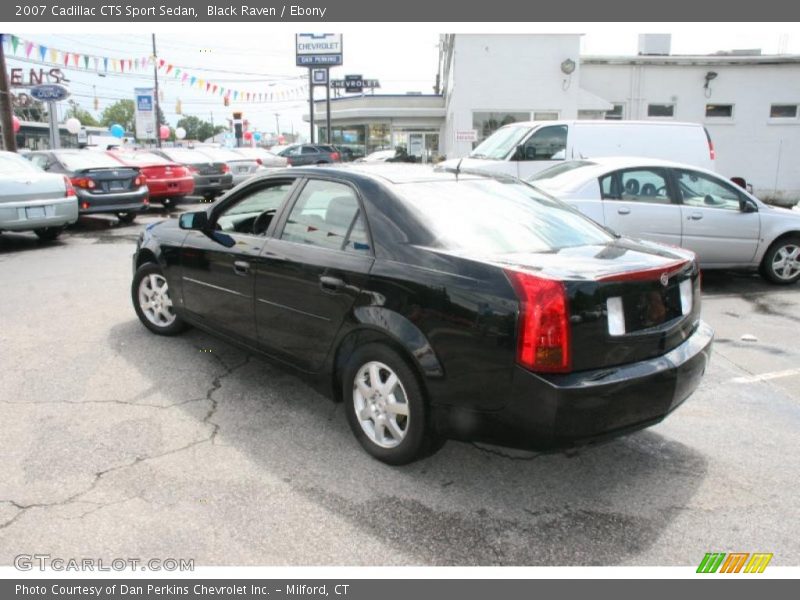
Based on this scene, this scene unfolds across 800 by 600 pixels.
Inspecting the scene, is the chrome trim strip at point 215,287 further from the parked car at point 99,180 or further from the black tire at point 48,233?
the parked car at point 99,180

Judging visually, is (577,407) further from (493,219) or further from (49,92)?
(49,92)

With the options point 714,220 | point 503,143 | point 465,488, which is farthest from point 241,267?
point 503,143

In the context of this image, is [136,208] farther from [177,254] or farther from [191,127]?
[191,127]

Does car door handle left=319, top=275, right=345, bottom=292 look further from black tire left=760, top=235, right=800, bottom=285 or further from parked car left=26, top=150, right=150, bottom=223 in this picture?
parked car left=26, top=150, right=150, bottom=223

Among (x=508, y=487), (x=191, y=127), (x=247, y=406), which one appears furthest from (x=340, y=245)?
(x=191, y=127)

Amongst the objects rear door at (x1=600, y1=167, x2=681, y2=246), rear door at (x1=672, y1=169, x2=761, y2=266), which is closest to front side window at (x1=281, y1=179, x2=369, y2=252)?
rear door at (x1=600, y1=167, x2=681, y2=246)

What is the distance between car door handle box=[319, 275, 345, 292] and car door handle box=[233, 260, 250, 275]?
31.6 inches

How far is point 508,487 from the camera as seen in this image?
10.9ft

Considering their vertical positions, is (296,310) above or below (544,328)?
below

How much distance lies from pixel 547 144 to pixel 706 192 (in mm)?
3524

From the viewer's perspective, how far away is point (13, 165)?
33.5ft

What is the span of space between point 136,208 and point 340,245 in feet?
33.4

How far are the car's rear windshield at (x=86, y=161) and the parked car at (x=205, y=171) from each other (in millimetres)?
3494

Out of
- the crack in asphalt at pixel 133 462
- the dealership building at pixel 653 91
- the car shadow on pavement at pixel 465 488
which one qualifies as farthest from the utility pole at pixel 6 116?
the car shadow on pavement at pixel 465 488
